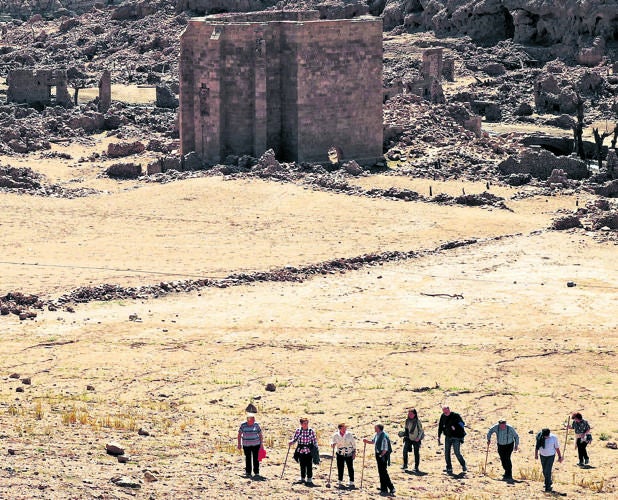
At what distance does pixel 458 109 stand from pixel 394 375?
28531mm

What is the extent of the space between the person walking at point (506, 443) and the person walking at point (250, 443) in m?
3.36

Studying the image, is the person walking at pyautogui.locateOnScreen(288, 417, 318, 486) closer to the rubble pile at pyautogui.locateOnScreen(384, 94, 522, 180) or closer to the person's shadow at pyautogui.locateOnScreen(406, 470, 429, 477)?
the person's shadow at pyautogui.locateOnScreen(406, 470, 429, 477)

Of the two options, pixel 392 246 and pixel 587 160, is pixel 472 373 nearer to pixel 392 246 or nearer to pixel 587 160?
pixel 392 246

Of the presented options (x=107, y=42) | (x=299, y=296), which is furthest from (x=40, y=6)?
(x=299, y=296)

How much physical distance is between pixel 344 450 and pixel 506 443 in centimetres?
242

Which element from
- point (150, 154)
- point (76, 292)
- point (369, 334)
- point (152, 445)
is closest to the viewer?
point (152, 445)

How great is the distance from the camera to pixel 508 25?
7881 cm

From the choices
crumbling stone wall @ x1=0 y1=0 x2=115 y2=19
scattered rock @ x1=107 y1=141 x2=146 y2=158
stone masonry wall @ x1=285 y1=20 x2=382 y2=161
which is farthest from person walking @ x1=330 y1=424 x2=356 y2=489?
crumbling stone wall @ x1=0 y1=0 x2=115 y2=19

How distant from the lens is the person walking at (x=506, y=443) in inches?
908

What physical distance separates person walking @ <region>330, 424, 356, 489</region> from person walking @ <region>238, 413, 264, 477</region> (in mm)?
1073

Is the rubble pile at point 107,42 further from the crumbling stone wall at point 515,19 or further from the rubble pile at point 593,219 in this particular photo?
the rubble pile at point 593,219

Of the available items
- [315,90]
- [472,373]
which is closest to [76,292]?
[472,373]

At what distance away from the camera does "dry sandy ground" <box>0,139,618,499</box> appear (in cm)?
2347

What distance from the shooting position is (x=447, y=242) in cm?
4159
